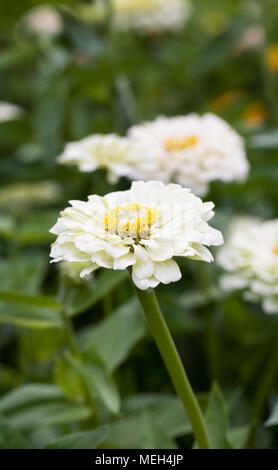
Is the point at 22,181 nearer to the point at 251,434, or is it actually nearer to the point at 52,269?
the point at 52,269

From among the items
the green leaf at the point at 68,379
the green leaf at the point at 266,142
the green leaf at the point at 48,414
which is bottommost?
the green leaf at the point at 48,414

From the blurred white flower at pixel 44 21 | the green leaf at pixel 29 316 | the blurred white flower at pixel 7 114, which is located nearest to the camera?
the green leaf at pixel 29 316

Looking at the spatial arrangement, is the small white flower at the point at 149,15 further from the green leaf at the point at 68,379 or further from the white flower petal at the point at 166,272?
the white flower petal at the point at 166,272

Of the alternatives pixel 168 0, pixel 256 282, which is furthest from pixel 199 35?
pixel 256 282

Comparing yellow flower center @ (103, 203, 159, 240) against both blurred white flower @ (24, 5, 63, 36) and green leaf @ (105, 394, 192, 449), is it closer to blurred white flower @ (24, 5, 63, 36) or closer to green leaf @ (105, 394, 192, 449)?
green leaf @ (105, 394, 192, 449)

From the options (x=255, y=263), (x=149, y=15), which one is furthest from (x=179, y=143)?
(x=149, y=15)

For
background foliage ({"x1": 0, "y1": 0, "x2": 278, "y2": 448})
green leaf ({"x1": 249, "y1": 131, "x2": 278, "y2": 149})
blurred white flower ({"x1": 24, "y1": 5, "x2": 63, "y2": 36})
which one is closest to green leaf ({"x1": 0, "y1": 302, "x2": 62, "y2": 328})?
background foliage ({"x1": 0, "y1": 0, "x2": 278, "y2": 448})

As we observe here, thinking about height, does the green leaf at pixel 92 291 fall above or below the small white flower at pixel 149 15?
below

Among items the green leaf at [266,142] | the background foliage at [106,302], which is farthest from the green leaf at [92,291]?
the green leaf at [266,142]
